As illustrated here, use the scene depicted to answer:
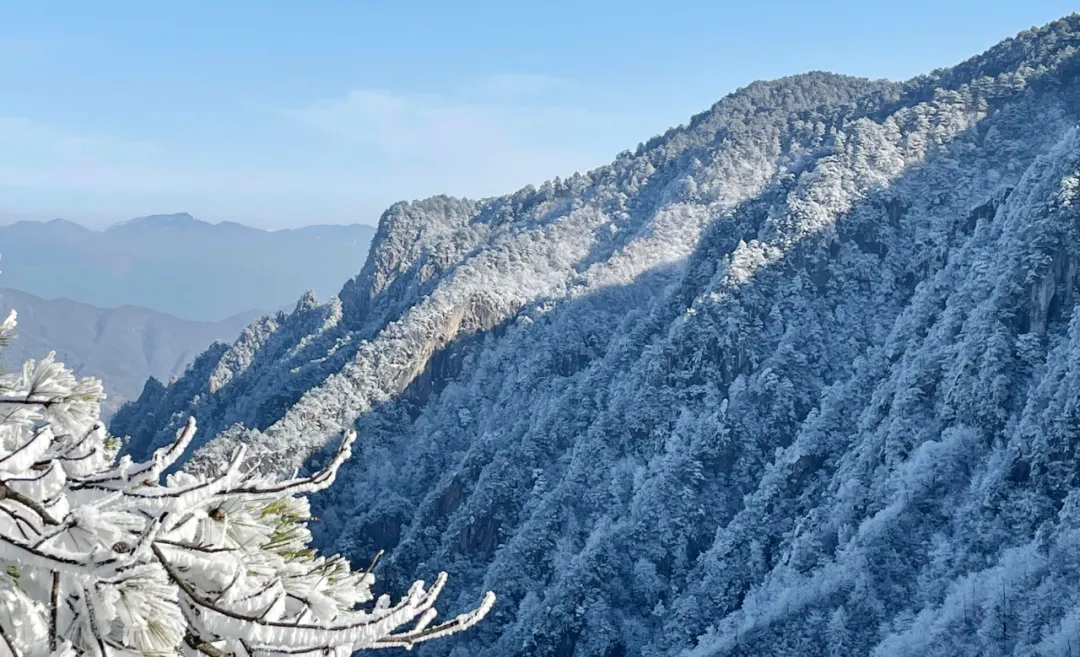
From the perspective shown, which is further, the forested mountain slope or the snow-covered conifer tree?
the forested mountain slope

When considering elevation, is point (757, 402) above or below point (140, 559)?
below

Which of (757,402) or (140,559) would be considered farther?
(757,402)

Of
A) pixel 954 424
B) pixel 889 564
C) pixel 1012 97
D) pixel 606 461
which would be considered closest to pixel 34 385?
pixel 889 564

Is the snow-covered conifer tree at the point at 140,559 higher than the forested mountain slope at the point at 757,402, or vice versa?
the snow-covered conifer tree at the point at 140,559

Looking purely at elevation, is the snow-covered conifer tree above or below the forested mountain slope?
above

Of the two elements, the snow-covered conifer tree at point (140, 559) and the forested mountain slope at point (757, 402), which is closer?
the snow-covered conifer tree at point (140, 559)

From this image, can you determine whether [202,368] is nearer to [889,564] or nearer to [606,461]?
[606,461]
